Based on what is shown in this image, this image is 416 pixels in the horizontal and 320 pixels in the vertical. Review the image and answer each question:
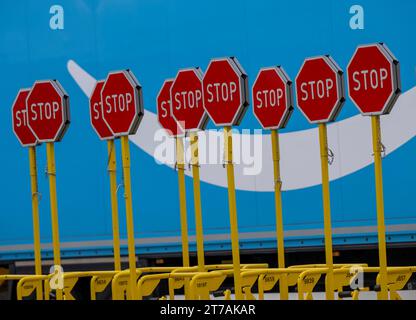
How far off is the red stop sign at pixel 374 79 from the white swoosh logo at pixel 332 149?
359cm

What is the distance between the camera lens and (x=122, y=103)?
33.3 ft

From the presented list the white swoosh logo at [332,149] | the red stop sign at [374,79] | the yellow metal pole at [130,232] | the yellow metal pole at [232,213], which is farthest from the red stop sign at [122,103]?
the white swoosh logo at [332,149]

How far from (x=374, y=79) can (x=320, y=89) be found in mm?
555

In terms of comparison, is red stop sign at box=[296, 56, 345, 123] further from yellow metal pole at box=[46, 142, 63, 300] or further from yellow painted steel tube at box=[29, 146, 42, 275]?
yellow painted steel tube at box=[29, 146, 42, 275]

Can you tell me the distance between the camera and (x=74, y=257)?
14.9 m

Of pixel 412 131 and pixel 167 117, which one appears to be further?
pixel 412 131

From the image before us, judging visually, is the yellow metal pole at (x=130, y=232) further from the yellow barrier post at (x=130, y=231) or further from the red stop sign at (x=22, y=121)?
the red stop sign at (x=22, y=121)

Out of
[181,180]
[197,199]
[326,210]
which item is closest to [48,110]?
[181,180]

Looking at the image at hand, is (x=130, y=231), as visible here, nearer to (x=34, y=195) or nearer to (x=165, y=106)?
(x=34, y=195)

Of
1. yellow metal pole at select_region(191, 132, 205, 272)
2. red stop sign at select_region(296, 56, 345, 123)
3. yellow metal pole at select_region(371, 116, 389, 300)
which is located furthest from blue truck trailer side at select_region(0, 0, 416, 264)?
yellow metal pole at select_region(371, 116, 389, 300)

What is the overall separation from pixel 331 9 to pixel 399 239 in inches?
102

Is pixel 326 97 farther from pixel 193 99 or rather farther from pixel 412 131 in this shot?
pixel 412 131

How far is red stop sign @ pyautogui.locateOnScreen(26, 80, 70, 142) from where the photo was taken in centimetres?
1077
